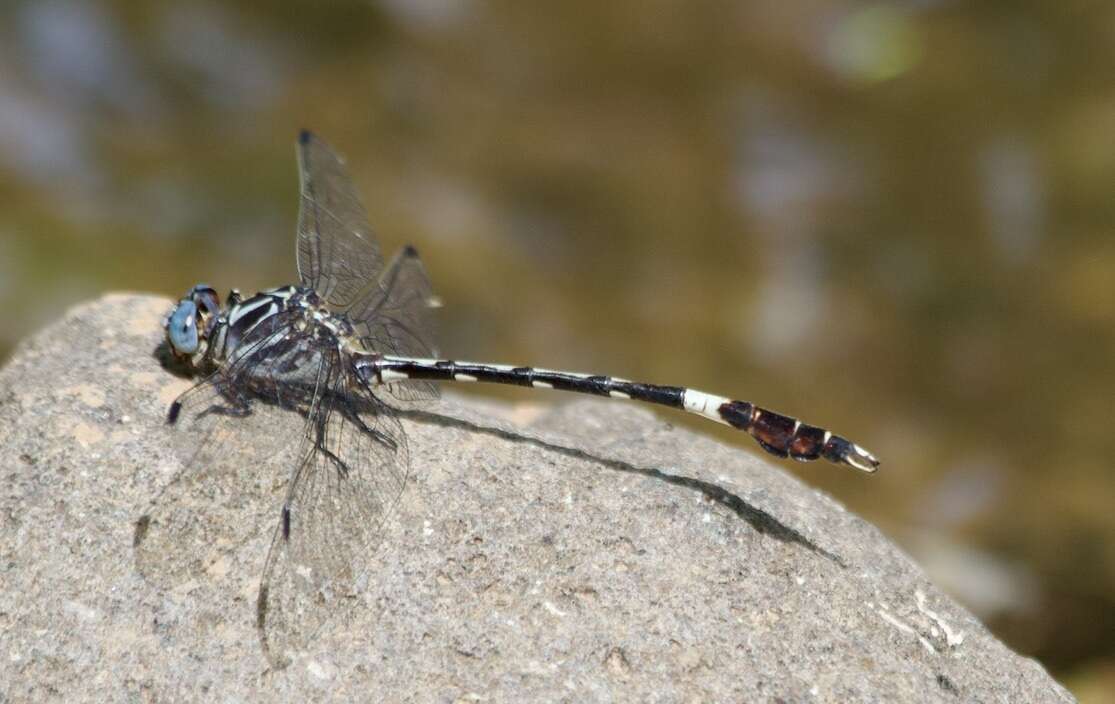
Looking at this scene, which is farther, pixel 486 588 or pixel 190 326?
pixel 190 326

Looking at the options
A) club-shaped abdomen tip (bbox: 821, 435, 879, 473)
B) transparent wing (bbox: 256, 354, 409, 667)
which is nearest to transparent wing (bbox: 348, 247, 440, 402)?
transparent wing (bbox: 256, 354, 409, 667)

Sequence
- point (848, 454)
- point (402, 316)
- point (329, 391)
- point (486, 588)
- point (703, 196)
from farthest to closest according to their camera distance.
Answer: point (703, 196)
point (402, 316)
point (329, 391)
point (848, 454)
point (486, 588)

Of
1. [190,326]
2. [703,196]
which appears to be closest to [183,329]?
[190,326]

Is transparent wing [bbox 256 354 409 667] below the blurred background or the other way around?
below

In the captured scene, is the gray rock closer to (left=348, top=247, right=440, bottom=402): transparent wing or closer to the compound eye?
the compound eye

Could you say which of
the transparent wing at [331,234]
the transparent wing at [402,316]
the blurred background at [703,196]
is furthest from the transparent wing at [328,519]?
the blurred background at [703,196]

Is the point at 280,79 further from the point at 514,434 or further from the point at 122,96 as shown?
the point at 514,434

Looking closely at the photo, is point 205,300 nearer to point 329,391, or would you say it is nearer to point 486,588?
point 329,391
